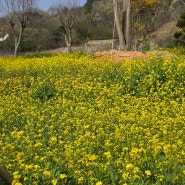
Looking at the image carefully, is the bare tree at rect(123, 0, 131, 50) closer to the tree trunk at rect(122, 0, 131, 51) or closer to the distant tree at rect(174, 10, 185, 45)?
the tree trunk at rect(122, 0, 131, 51)

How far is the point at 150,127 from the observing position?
18.6 ft

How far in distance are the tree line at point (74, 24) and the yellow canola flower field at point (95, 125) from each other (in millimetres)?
8326

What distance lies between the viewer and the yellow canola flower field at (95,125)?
3820 mm

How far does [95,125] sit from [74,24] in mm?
31815

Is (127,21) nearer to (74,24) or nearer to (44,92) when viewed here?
(44,92)

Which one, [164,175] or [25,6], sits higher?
[25,6]

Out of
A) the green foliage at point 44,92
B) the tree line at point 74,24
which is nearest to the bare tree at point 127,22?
the tree line at point 74,24

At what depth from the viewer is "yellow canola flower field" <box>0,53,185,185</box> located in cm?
382

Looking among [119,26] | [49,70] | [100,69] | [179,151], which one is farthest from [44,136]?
[119,26]

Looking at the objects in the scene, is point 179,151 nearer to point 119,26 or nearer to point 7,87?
point 7,87

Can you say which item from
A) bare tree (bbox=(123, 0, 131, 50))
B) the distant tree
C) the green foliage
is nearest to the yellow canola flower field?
the green foliage

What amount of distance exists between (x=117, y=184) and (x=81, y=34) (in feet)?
114

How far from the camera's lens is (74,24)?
37.1 m

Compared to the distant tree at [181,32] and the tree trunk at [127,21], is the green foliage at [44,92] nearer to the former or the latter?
the tree trunk at [127,21]
